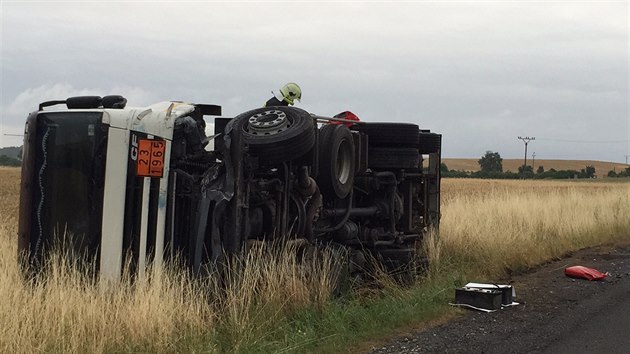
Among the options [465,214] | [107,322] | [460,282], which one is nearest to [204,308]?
[107,322]

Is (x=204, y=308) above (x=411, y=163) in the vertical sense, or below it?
below

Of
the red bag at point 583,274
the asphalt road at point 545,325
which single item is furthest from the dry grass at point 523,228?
the asphalt road at point 545,325

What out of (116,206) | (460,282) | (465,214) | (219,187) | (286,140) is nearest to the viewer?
(116,206)

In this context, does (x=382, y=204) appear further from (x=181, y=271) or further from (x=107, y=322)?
(x=107, y=322)

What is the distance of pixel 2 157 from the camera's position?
95000mm

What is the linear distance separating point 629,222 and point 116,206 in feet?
52.7

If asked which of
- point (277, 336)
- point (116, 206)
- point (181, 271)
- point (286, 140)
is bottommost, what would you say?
point (277, 336)

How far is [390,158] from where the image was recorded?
9.53 m

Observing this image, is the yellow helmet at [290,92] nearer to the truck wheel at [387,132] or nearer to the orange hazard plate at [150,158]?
the truck wheel at [387,132]

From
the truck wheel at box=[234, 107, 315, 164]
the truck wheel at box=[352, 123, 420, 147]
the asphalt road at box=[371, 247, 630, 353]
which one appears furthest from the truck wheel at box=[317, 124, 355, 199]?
the asphalt road at box=[371, 247, 630, 353]

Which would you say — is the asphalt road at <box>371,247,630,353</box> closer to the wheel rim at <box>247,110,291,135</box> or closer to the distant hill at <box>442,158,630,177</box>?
the wheel rim at <box>247,110,291,135</box>

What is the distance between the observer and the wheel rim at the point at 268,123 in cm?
705

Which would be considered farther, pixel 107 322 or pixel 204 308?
pixel 204 308

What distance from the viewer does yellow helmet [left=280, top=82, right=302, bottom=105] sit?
29.2 feet
